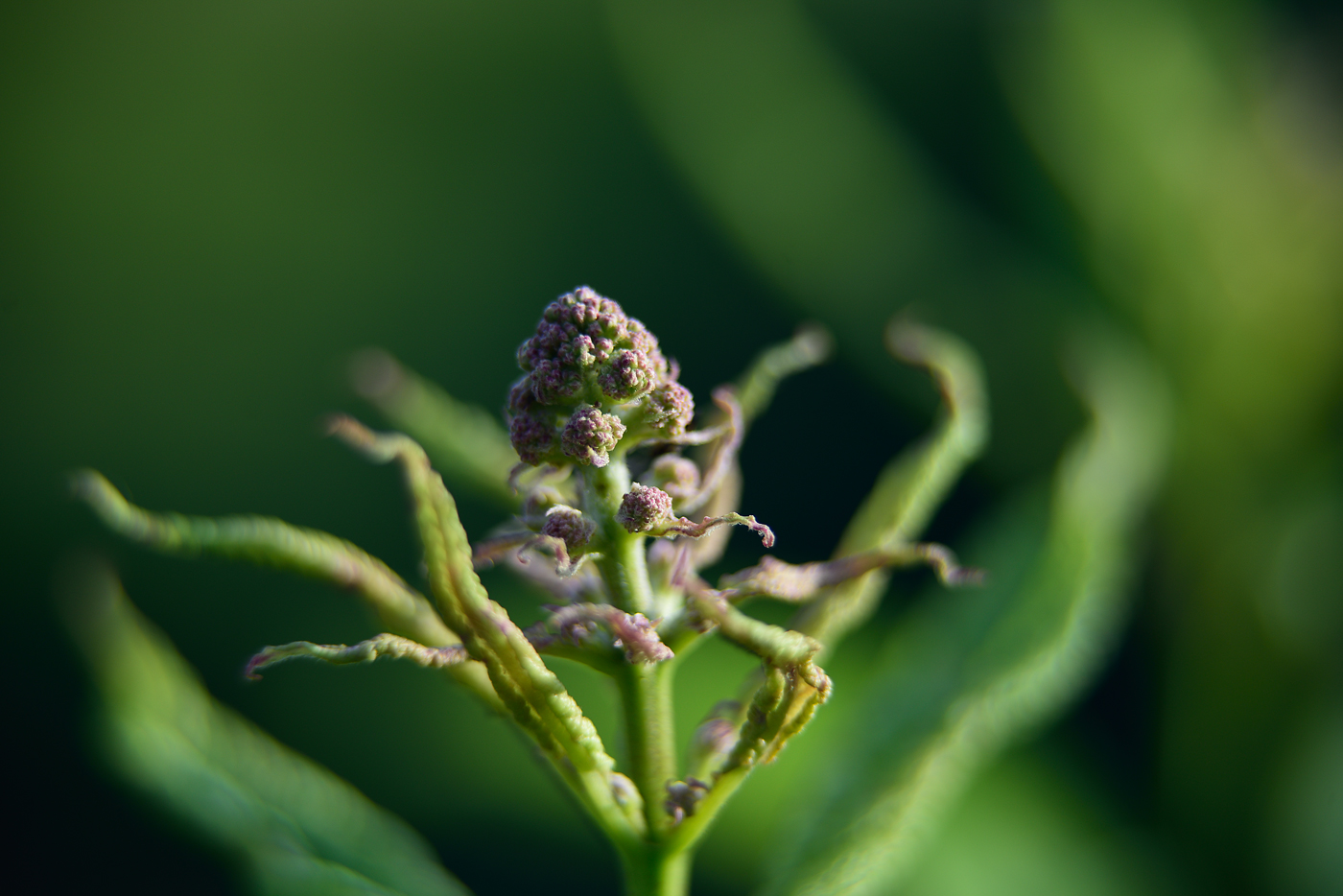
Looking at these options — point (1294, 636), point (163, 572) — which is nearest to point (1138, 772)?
point (1294, 636)

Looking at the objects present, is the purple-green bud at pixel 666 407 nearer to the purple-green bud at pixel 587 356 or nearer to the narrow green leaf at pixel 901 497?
the purple-green bud at pixel 587 356

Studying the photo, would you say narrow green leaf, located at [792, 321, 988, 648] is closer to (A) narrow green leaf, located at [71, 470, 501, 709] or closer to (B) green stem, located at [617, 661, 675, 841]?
(B) green stem, located at [617, 661, 675, 841]

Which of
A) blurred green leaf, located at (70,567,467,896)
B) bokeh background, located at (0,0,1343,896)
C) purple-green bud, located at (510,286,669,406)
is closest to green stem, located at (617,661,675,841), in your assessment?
purple-green bud, located at (510,286,669,406)

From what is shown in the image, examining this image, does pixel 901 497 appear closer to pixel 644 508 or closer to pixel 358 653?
pixel 644 508

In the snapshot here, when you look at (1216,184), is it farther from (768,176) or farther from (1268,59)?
(768,176)

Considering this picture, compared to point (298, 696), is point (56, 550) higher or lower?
higher

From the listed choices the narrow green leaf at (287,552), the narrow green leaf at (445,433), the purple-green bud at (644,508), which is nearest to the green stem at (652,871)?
the narrow green leaf at (287,552)
